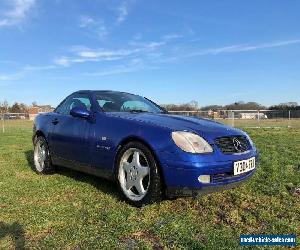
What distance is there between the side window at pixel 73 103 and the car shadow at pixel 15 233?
2.15m

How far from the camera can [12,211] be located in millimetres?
4902

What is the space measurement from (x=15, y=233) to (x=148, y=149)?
1678 millimetres

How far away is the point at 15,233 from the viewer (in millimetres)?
4145

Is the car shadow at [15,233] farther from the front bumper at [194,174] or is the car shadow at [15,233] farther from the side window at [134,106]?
the side window at [134,106]

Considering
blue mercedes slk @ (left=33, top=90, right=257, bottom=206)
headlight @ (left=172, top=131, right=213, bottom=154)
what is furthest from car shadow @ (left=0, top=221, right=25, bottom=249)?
headlight @ (left=172, top=131, right=213, bottom=154)

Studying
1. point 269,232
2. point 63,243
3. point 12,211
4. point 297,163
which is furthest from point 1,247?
point 297,163

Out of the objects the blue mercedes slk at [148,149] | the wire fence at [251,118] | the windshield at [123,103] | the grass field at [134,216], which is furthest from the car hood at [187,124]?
the wire fence at [251,118]

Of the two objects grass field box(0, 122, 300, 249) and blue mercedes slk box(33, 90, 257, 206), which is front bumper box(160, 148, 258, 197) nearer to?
blue mercedes slk box(33, 90, 257, 206)

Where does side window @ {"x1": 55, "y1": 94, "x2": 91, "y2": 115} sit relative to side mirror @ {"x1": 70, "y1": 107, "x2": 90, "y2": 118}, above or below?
above

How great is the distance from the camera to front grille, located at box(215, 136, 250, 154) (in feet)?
15.5

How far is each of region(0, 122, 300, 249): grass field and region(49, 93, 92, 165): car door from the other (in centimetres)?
45

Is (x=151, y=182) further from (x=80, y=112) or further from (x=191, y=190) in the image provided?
A: (x=80, y=112)

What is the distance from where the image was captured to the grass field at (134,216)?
384cm

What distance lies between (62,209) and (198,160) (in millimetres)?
1725
